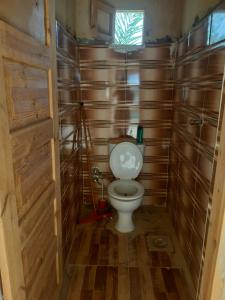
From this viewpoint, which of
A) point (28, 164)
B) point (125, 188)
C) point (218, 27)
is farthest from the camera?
point (125, 188)

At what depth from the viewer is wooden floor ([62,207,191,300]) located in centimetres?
159

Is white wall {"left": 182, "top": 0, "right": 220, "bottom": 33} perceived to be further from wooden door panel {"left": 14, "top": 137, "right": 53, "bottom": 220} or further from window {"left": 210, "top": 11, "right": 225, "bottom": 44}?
wooden door panel {"left": 14, "top": 137, "right": 53, "bottom": 220}

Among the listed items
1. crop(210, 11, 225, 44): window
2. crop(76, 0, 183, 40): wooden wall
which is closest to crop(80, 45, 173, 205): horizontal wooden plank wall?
crop(76, 0, 183, 40): wooden wall

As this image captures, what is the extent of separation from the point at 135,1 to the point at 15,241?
2435 millimetres

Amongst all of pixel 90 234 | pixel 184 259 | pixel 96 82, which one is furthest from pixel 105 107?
pixel 184 259

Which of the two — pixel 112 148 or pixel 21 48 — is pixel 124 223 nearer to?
pixel 112 148

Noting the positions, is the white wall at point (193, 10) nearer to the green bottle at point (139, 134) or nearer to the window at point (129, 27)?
the window at point (129, 27)

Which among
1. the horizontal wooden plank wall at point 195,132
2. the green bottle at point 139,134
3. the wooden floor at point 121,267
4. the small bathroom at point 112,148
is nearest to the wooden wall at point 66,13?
the small bathroom at point 112,148

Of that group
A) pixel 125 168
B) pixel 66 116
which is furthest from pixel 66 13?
pixel 125 168

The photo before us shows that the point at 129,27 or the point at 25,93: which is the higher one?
the point at 129,27

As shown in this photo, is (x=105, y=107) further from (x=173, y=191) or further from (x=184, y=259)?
(x=184, y=259)

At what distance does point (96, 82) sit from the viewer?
Result: 2.43m

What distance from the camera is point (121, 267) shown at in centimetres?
182

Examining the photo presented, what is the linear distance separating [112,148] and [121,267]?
117cm
